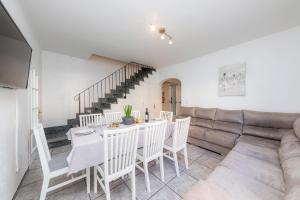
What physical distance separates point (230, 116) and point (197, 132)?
840 mm

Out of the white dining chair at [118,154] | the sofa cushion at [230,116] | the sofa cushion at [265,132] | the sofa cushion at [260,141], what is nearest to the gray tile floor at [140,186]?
the white dining chair at [118,154]

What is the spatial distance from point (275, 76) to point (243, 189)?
270cm

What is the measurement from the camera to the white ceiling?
1828 millimetres

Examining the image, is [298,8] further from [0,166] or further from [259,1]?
[0,166]

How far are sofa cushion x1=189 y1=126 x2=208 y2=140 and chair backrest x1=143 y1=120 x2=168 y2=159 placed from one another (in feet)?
5.02

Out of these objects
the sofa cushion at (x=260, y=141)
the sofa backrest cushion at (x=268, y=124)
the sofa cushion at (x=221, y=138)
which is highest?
the sofa backrest cushion at (x=268, y=124)

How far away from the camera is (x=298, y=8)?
191cm

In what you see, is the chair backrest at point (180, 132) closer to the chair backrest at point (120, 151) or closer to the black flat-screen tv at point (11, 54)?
the chair backrest at point (120, 151)

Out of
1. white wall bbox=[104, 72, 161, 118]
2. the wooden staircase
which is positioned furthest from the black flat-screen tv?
white wall bbox=[104, 72, 161, 118]

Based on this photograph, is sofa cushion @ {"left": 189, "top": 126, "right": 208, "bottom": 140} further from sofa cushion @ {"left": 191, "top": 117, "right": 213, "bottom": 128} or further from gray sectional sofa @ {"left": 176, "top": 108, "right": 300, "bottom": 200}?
sofa cushion @ {"left": 191, "top": 117, "right": 213, "bottom": 128}

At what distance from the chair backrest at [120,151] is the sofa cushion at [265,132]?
2457mm

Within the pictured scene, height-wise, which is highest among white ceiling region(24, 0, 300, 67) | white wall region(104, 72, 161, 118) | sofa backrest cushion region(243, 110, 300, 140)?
white ceiling region(24, 0, 300, 67)

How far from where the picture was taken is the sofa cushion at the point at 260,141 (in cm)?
207

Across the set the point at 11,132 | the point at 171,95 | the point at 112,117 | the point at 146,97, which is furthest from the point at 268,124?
the point at 171,95
